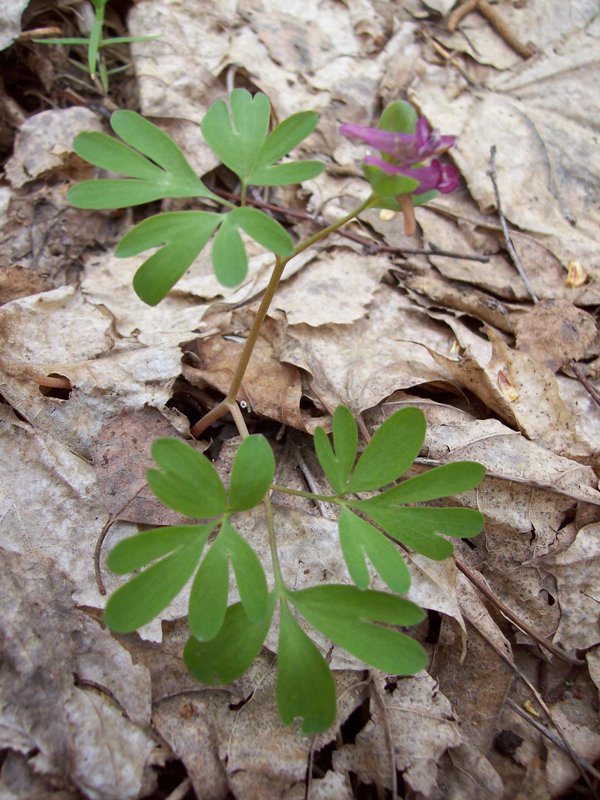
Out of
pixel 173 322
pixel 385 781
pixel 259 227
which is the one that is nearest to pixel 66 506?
pixel 173 322

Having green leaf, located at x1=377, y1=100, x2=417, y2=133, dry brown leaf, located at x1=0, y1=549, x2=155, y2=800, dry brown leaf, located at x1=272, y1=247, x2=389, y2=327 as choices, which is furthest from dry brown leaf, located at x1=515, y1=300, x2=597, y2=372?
dry brown leaf, located at x1=0, y1=549, x2=155, y2=800

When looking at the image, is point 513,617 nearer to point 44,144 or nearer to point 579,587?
point 579,587

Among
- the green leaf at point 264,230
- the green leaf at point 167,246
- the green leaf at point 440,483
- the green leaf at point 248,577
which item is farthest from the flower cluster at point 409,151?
the green leaf at point 248,577

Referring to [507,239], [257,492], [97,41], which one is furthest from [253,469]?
[97,41]

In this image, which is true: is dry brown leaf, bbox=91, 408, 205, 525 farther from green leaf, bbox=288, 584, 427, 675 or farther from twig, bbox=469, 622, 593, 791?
twig, bbox=469, 622, 593, 791

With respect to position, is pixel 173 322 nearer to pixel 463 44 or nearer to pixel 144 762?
pixel 144 762

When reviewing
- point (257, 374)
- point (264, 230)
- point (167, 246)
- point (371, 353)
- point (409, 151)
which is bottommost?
point (257, 374)
